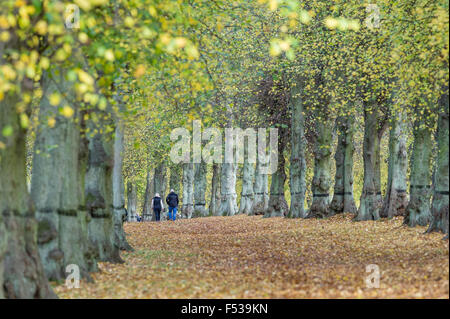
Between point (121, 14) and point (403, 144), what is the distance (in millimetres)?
20030

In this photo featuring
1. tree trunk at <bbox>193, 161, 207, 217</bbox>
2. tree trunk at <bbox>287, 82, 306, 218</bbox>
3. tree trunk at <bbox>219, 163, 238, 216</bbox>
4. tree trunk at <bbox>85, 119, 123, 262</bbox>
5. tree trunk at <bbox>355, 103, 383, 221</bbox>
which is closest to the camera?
tree trunk at <bbox>85, 119, 123, 262</bbox>

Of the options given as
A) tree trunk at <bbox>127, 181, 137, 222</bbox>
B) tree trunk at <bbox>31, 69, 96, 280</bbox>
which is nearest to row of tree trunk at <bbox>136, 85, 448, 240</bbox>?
tree trunk at <bbox>31, 69, 96, 280</bbox>

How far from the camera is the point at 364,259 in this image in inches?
659

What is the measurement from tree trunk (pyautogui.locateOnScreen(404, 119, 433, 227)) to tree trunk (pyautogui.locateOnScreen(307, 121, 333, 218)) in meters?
8.72

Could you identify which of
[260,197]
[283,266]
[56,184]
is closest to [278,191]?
[260,197]

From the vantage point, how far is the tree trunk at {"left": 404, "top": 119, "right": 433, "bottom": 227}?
24734 millimetres

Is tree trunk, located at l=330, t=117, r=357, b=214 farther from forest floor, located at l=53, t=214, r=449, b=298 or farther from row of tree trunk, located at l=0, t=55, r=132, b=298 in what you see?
row of tree trunk, located at l=0, t=55, r=132, b=298

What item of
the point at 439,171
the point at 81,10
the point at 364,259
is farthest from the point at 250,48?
the point at 81,10

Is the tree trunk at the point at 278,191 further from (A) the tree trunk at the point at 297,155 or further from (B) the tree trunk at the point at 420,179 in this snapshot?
(B) the tree trunk at the point at 420,179

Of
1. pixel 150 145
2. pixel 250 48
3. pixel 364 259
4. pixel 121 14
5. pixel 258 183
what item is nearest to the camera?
pixel 121 14

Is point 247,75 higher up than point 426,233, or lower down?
higher up

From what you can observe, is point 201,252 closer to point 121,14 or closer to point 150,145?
point 121,14

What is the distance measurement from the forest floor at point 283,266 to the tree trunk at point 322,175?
21.7ft
